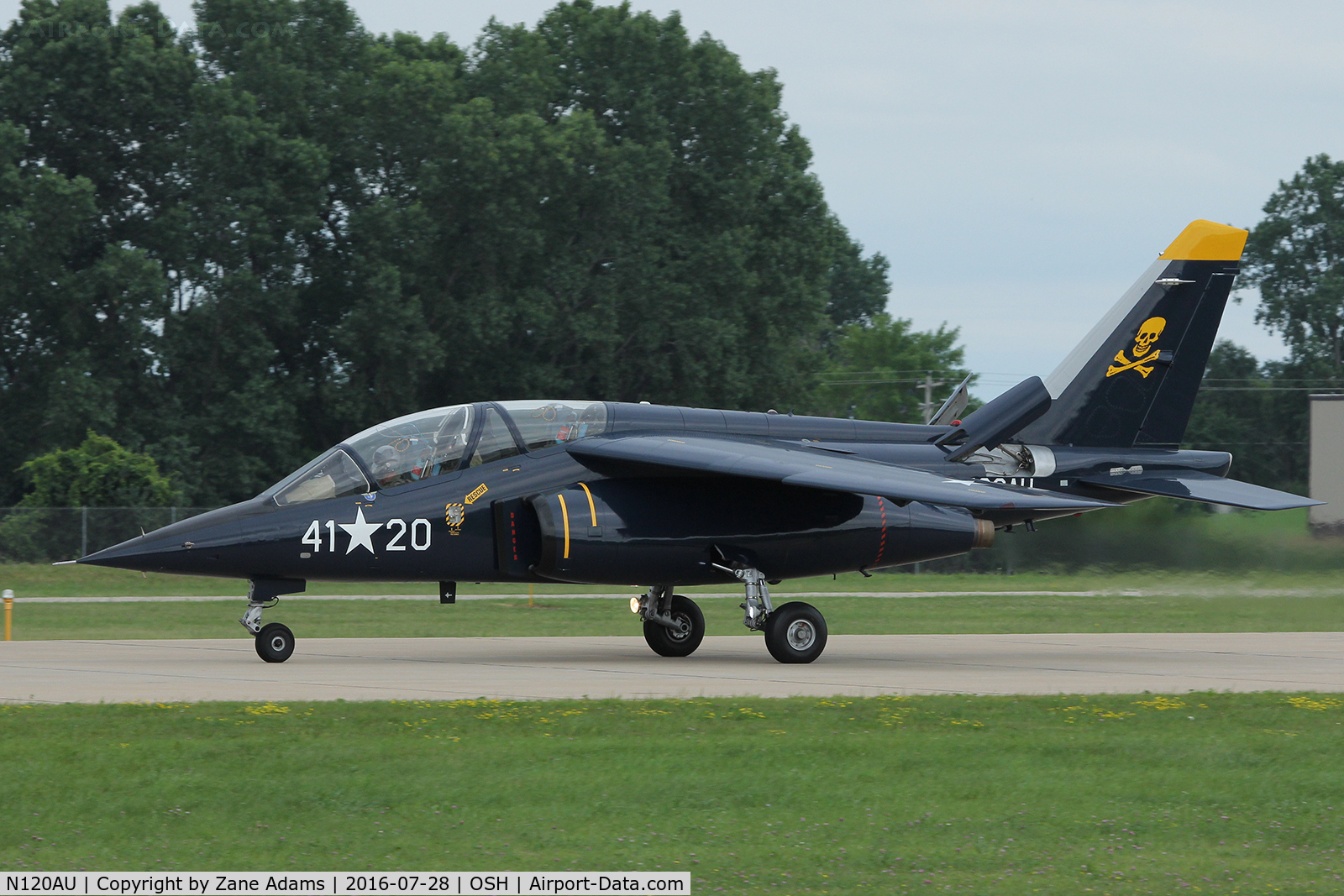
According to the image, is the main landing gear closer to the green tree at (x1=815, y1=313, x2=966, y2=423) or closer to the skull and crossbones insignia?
the skull and crossbones insignia

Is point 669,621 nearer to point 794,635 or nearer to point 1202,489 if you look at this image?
point 794,635

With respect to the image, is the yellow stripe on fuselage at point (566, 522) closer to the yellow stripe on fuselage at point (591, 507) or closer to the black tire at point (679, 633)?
the yellow stripe on fuselage at point (591, 507)

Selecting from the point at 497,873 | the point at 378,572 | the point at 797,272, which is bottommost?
the point at 497,873

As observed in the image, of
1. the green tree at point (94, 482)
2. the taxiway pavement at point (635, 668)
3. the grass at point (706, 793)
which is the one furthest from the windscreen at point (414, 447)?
the green tree at point (94, 482)

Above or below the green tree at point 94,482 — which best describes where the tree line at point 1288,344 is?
above

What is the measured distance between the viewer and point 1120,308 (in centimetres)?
2134

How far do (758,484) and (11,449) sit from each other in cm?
4150

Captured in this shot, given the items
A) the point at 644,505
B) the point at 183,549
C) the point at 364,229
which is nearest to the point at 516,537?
the point at 644,505

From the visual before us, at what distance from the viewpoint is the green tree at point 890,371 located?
281ft

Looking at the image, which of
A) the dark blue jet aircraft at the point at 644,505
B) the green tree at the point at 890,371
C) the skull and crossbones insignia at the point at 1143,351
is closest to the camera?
the dark blue jet aircraft at the point at 644,505

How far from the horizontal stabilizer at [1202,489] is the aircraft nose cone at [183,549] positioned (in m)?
11.3

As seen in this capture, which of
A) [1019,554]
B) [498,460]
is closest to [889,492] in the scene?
[498,460]

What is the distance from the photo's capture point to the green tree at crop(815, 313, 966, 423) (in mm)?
85750

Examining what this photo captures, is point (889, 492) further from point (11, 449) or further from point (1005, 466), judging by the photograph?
point (11, 449)
